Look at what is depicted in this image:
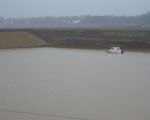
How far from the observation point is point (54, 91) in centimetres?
374

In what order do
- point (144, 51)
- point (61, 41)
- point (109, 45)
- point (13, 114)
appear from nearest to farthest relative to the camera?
point (13, 114) → point (144, 51) → point (109, 45) → point (61, 41)

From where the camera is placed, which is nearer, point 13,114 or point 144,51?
point 13,114

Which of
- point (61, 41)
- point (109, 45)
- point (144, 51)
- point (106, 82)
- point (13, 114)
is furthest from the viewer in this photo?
point (61, 41)

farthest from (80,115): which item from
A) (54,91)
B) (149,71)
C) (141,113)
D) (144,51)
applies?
(144,51)

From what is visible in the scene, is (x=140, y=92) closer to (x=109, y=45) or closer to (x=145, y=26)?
(x=109, y=45)

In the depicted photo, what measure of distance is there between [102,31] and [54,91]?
17.0 feet

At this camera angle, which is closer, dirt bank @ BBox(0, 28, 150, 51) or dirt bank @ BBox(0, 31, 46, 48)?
dirt bank @ BBox(0, 28, 150, 51)

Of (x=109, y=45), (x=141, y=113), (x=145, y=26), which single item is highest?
(x=145, y=26)

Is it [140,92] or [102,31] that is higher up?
[102,31]

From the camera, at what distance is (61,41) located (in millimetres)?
8594

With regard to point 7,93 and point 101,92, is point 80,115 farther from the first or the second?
point 7,93

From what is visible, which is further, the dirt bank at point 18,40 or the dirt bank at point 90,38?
the dirt bank at point 18,40

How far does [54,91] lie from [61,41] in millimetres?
4947

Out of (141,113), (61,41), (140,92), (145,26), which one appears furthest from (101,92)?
(145,26)
